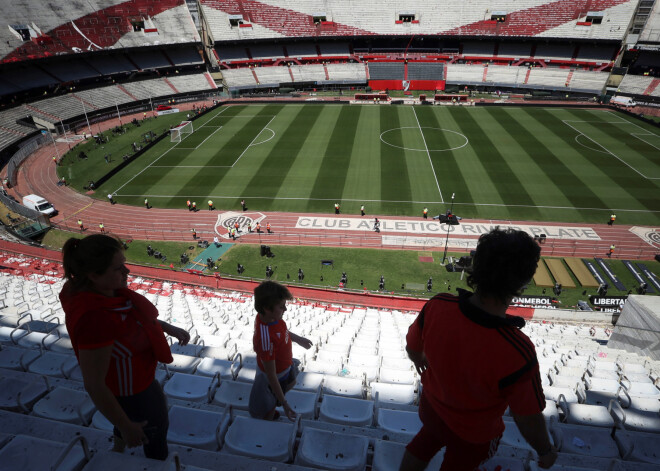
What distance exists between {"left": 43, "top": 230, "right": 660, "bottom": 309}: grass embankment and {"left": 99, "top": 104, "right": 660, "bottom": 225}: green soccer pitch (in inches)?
210

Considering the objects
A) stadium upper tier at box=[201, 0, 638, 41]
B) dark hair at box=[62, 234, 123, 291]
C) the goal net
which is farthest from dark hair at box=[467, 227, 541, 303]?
stadium upper tier at box=[201, 0, 638, 41]

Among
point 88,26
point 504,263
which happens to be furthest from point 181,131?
point 504,263

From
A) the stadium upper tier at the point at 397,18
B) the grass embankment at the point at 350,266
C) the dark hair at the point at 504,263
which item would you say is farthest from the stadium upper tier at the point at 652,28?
the dark hair at the point at 504,263

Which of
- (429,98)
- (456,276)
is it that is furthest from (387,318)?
(429,98)

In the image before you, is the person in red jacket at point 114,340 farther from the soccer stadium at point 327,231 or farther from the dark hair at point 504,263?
the dark hair at point 504,263

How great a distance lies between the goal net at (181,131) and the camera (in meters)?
43.3

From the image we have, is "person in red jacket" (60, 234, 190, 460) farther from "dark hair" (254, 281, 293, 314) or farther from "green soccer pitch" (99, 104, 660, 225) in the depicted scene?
"green soccer pitch" (99, 104, 660, 225)

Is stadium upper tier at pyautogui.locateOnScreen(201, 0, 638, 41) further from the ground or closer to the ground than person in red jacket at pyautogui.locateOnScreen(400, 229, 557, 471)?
closer to the ground

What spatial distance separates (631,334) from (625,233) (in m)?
18.0

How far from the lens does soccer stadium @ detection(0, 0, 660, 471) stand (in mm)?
3473

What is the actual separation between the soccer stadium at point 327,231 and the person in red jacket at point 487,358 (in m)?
0.02

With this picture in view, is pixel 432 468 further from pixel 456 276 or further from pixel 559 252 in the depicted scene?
pixel 559 252

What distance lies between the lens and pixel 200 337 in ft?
31.0

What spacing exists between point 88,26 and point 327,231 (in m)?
55.8
